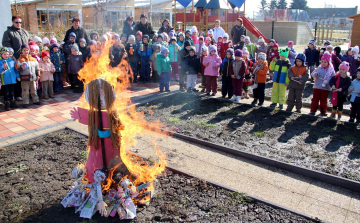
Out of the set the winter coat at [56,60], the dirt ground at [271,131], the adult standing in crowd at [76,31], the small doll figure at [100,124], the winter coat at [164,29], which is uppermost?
the winter coat at [164,29]

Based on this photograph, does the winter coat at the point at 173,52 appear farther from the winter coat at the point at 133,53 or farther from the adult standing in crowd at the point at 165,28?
the adult standing in crowd at the point at 165,28

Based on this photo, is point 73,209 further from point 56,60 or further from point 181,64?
point 181,64

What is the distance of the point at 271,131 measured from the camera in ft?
22.0

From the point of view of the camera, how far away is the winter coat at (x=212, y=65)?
9664 mm

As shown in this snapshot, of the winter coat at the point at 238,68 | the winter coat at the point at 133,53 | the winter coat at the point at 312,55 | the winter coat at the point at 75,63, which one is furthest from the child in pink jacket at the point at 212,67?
the winter coat at the point at 312,55

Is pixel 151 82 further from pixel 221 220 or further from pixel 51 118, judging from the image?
pixel 221 220

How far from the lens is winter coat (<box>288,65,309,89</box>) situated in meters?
7.85

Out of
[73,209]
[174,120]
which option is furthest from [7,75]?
[73,209]

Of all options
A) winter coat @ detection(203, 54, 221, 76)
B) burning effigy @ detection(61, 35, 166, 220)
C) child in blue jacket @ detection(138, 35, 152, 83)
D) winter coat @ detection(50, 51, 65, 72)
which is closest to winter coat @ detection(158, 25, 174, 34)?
child in blue jacket @ detection(138, 35, 152, 83)

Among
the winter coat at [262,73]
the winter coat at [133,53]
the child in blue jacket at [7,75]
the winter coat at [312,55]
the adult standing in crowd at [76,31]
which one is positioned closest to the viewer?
the child in blue jacket at [7,75]

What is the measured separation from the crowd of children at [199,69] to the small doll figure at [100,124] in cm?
562

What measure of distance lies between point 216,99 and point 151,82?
368cm

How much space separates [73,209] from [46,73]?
6.52m

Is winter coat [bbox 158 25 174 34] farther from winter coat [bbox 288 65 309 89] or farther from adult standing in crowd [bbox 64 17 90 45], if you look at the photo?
winter coat [bbox 288 65 309 89]
